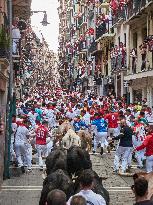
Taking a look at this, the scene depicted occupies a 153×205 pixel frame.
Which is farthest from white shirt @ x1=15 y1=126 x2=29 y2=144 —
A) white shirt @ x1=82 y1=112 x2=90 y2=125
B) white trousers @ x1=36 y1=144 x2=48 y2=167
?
white shirt @ x1=82 y1=112 x2=90 y2=125

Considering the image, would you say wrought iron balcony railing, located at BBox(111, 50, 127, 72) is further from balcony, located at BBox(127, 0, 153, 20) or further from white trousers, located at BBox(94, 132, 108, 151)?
white trousers, located at BBox(94, 132, 108, 151)

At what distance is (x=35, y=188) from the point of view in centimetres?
1653

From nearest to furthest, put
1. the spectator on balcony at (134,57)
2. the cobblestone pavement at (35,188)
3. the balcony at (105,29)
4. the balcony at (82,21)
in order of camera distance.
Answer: the cobblestone pavement at (35,188) < the spectator on balcony at (134,57) < the balcony at (105,29) < the balcony at (82,21)

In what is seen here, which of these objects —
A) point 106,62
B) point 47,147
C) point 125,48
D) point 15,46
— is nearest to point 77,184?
point 47,147

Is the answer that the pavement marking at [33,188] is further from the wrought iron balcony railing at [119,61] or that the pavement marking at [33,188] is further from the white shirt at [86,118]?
the wrought iron balcony railing at [119,61]

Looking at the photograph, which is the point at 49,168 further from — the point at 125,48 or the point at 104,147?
the point at 125,48

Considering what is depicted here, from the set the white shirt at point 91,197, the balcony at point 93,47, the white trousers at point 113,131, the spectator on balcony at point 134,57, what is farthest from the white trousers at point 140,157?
the balcony at point 93,47

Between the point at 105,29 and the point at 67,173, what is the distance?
45.5 m

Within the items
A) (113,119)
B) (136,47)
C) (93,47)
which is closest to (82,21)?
(93,47)

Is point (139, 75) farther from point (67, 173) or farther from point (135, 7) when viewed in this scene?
point (67, 173)

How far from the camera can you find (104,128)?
2427 centimetres

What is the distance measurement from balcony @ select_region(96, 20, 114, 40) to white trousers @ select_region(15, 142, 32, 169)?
113ft

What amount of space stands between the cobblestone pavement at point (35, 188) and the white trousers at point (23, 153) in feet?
0.99

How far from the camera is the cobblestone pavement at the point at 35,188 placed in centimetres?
1490
